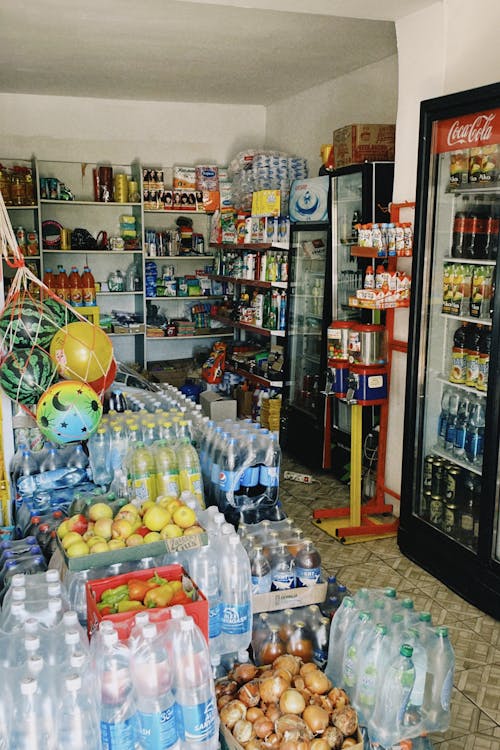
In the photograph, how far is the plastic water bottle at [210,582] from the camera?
2.29 m

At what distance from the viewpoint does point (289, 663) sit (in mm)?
2285

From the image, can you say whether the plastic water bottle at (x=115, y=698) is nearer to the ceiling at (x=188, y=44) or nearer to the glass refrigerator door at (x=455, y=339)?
the glass refrigerator door at (x=455, y=339)

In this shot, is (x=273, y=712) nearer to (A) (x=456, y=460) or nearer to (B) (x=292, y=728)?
(B) (x=292, y=728)

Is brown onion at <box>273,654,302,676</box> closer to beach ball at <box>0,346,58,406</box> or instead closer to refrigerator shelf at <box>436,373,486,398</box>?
beach ball at <box>0,346,58,406</box>

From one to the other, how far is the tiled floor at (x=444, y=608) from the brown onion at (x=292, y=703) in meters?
1.02

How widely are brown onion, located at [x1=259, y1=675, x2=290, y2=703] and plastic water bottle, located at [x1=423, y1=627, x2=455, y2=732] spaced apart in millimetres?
509

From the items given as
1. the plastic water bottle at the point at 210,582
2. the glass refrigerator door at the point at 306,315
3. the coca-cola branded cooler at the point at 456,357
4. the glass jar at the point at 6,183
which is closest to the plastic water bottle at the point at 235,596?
the plastic water bottle at the point at 210,582

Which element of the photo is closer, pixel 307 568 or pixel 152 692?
pixel 152 692

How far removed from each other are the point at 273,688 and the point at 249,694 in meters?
0.08

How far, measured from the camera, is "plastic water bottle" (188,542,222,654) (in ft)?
7.50

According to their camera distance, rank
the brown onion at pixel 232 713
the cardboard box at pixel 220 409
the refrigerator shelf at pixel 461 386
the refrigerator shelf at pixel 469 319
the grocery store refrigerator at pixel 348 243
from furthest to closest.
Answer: the cardboard box at pixel 220 409 < the grocery store refrigerator at pixel 348 243 < the refrigerator shelf at pixel 461 386 < the refrigerator shelf at pixel 469 319 < the brown onion at pixel 232 713

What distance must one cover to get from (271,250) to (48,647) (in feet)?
17.5

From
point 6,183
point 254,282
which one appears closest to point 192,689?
point 254,282

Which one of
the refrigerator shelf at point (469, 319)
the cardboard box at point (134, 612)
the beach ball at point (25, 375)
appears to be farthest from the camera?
the refrigerator shelf at point (469, 319)
